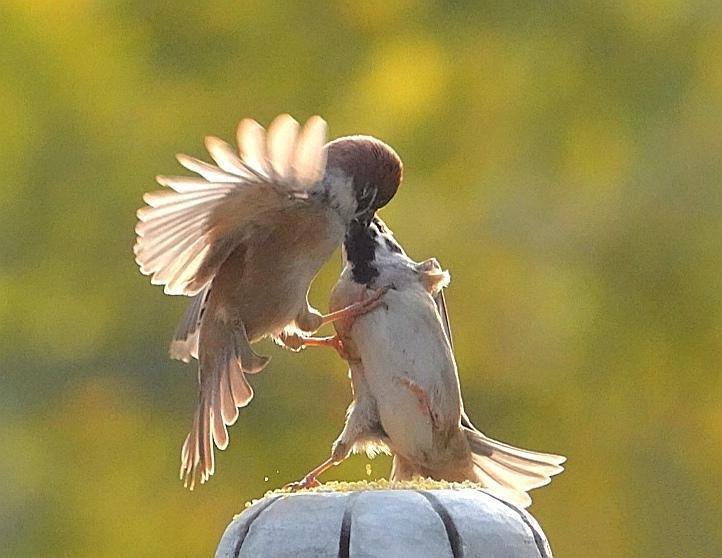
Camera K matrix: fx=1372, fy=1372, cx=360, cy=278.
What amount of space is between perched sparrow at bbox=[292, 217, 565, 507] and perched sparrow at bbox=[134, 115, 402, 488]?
1.4 inches

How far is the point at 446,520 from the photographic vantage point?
4.60 ft

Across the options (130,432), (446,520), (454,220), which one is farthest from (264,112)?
(446,520)

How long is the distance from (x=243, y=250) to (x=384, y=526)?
1.72 feet

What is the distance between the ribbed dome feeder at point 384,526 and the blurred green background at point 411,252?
5.52ft

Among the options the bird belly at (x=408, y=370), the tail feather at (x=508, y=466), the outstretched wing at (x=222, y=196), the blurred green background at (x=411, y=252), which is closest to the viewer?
the outstretched wing at (x=222, y=196)

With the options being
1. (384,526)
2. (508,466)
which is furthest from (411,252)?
(384,526)

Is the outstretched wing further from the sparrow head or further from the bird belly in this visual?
the bird belly

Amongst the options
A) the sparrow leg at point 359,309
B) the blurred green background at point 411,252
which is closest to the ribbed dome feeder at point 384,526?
the sparrow leg at point 359,309

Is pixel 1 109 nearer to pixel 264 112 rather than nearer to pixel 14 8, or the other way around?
pixel 14 8

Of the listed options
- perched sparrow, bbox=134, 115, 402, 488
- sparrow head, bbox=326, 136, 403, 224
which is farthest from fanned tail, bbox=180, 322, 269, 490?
sparrow head, bbox=326, 136, 403, 224

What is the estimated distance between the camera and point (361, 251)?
5.74 feet

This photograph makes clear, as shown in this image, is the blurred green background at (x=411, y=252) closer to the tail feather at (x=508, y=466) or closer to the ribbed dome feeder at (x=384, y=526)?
the tail feather at (x=508, y=466)

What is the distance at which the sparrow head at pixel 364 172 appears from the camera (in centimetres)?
173

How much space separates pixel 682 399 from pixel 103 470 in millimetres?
1400
